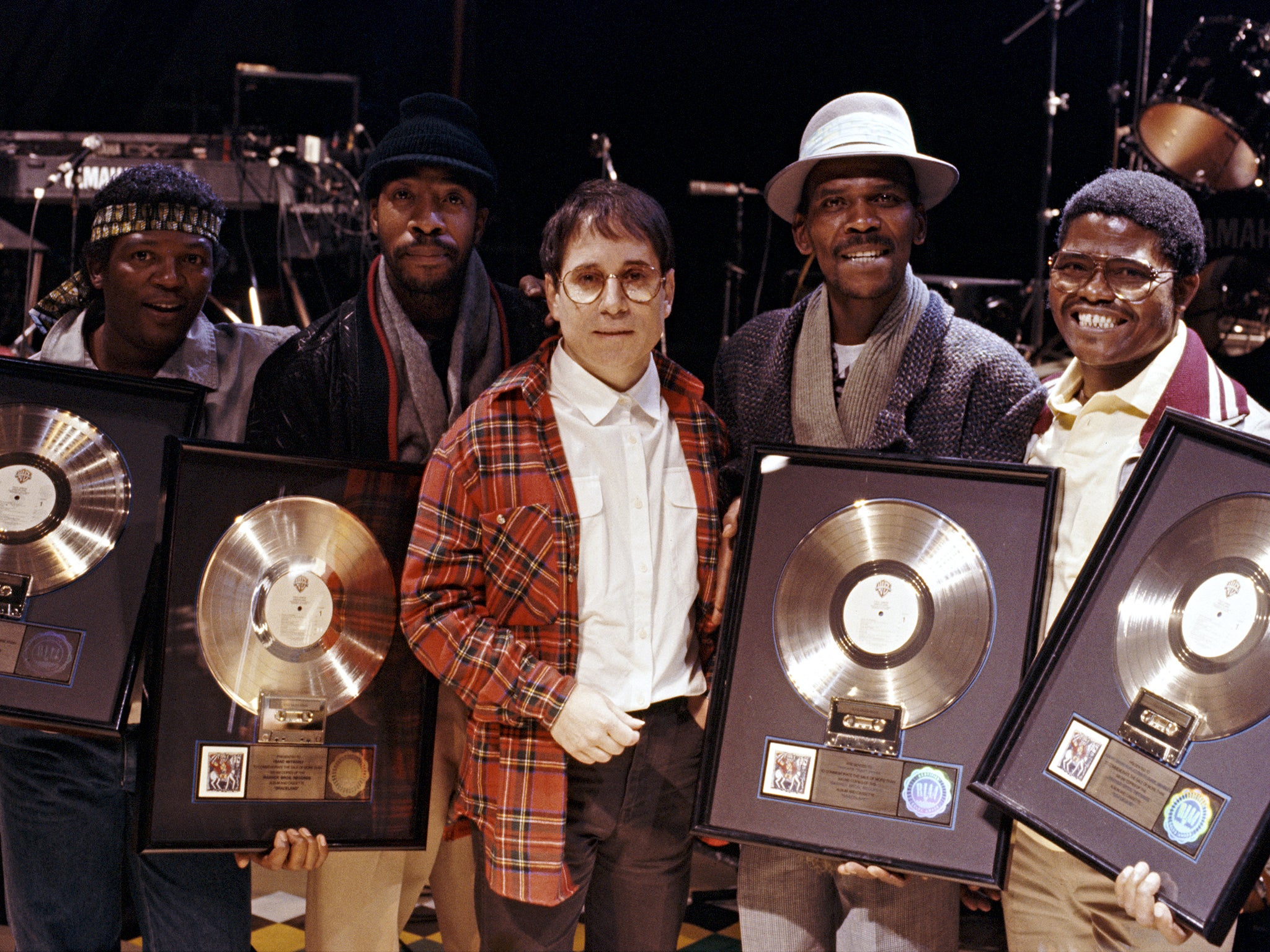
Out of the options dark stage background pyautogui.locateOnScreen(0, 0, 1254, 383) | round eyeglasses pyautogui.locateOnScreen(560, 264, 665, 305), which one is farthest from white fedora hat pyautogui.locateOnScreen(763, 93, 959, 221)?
dark stage background pyautogui.locateOnScreen(0, 0, 1254, 383)

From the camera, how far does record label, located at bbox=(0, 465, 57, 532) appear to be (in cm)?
218

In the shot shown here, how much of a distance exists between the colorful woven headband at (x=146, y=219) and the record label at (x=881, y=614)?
170 centimetres

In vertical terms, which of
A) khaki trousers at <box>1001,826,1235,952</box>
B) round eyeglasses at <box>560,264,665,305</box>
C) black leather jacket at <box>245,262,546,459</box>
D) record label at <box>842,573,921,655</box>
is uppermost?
round eyeglasses at <box>560,264,665,305</box>

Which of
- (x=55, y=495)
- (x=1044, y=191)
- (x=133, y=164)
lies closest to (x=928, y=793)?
(x=55, y=495)

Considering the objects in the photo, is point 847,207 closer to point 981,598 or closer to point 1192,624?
point 981,598

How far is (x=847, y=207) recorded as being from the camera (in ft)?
7.37

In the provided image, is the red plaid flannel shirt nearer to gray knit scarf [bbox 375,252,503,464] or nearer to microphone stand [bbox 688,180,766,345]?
gray knit scarf [bbox 375,252,503,464]

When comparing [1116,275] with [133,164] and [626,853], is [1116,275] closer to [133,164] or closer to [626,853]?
[626,853]

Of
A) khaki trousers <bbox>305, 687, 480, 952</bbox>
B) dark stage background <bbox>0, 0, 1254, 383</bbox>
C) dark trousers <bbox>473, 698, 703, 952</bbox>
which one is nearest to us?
dark trousers <bbox>473, 698, 703, 952</bbox>

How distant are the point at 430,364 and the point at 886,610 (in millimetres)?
1162

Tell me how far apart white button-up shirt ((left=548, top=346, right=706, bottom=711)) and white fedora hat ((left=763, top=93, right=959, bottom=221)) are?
56 centimetres

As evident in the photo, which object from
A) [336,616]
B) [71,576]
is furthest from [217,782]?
[71,576]

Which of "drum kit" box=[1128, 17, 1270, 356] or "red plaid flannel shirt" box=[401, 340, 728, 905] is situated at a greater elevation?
"drum kit" box=[1128, 17, 1270, 356]

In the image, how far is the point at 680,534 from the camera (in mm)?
2125
